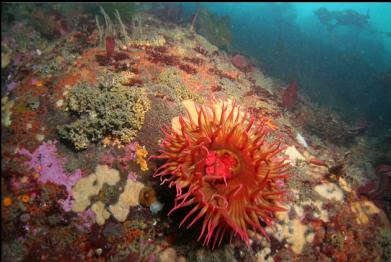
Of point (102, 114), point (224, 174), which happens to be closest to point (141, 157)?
point (102, 114)

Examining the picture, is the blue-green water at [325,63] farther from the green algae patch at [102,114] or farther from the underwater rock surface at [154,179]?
the green algae patch at [102,114]

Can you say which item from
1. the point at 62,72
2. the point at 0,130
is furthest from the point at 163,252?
the point at 62,72

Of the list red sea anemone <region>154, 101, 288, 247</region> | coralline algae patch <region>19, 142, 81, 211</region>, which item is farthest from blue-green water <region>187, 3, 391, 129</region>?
coralline algae patch <region>19, 142, 81, 211</region>

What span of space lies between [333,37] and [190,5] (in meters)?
17.3

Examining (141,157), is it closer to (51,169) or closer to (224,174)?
(51,169)

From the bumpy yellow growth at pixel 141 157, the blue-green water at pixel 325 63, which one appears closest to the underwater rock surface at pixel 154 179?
the bumpy yellow growth at pixel 141 157

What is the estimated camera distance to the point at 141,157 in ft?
15.0

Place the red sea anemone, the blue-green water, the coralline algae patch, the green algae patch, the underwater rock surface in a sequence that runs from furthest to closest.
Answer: the blue-green water → the green algae patch → the coralline algae patch → the underwater rock surface → the red sea anemone

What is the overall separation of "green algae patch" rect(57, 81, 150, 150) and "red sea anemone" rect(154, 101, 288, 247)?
1130mm

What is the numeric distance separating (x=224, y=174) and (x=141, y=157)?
1589mm

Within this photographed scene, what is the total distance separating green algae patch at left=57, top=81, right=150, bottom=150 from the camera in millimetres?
4531

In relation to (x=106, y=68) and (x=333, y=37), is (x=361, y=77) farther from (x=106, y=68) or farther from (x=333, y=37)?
(x=106, y=68)

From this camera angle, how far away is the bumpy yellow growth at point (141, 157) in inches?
180

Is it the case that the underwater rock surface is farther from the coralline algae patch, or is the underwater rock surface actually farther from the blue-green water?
the blue-green water
